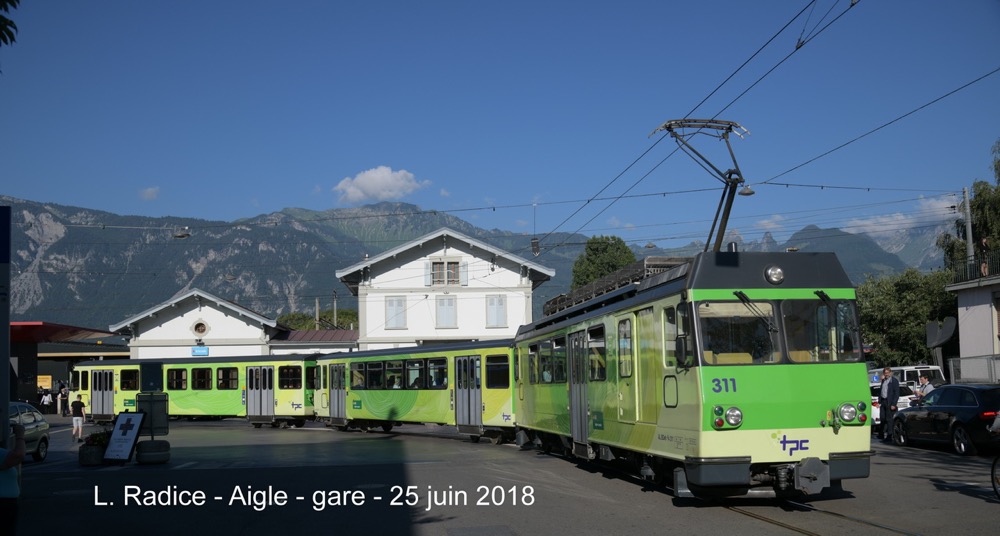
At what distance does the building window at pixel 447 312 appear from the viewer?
173 ft

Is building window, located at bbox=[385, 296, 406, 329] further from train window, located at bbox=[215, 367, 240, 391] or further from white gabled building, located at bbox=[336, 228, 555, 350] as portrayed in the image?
train window, located at bbox=[215, 367, 240, 391]

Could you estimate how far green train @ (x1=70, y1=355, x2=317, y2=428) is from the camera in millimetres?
39531

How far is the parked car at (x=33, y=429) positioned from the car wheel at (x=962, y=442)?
65.6 ft

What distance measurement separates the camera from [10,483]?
7.32 meters

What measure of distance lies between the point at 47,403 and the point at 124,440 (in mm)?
38161

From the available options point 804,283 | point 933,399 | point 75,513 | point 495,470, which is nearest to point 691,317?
point 804,283

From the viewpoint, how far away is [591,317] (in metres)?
15.7

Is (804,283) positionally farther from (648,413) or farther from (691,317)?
(648,413)

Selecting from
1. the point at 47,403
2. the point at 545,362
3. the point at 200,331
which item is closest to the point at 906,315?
the point at 545,362

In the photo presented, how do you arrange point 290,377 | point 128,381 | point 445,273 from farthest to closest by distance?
point 445,273 → point 128,381 → point 290,377

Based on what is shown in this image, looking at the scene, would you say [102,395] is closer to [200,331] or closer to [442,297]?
[200,331]

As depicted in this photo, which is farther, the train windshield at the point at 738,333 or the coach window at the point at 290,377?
the coach window at the point at 290,377

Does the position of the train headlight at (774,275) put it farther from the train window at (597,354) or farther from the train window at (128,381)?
Answer: the train window at (128,381)

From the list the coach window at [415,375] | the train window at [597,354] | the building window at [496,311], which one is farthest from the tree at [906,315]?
the train window at [597,354]
